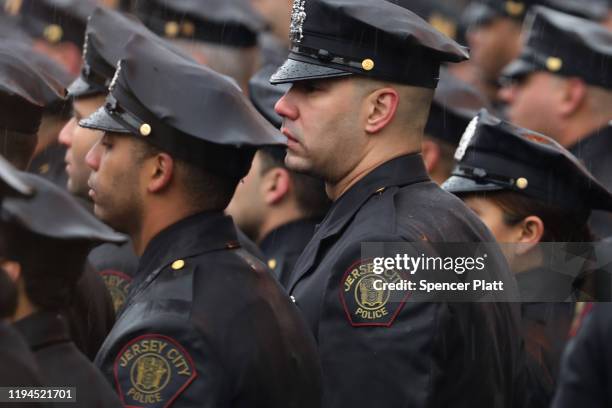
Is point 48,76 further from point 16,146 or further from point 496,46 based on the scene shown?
point 496,46

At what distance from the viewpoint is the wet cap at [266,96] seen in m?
6.98

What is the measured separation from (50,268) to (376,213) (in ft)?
5.35

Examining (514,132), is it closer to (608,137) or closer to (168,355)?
(608,137)

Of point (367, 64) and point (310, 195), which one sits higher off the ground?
point (367, 64)

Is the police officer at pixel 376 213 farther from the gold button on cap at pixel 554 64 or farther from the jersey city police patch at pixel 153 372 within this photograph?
the gold button on cap at pixel 554 64

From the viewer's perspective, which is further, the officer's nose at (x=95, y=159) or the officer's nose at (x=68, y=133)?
the officer's nose at (x=68, y=133)

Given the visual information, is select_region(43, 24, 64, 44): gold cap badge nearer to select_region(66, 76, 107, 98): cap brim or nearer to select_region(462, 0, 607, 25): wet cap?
select_region(66, 76, 107, 98): cap brim

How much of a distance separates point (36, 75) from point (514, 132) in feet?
6.64

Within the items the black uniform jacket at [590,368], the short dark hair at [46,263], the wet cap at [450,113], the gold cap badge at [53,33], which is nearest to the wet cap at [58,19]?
the gold cap badge at [53,33]

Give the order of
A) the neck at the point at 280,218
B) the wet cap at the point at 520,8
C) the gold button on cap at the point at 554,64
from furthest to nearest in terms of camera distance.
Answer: the wet cap at the point at 520,8, the gold button on cap at the point at 554,64, the neck at the point at 280,218

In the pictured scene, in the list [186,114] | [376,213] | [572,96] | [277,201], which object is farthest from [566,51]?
[186,114]

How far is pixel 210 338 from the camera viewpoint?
174 inches

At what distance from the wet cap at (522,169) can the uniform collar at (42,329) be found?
266cm

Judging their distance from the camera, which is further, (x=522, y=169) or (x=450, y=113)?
(x=450, y=113)
